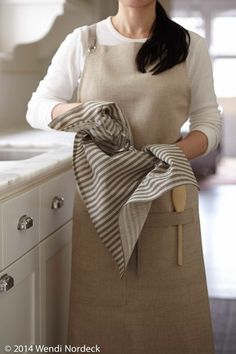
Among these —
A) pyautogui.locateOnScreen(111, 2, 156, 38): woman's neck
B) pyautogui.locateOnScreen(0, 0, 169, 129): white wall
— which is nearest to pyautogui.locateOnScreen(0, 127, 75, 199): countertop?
pyautogui.locateOnScreen(0, 0, 169, 129): white wall

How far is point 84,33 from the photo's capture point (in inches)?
62.9

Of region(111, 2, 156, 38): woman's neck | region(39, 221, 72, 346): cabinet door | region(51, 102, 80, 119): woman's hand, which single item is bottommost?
region(39, 221, 72, 346): cabinet door

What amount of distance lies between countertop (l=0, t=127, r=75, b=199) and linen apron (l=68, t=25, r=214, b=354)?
13cm

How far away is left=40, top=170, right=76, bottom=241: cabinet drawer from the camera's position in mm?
1634

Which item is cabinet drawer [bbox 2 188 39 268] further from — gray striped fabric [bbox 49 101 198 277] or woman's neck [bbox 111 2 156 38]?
woman's neck [bbox 111 2 156 38]

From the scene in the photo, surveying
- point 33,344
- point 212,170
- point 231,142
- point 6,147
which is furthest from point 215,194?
point 33,344

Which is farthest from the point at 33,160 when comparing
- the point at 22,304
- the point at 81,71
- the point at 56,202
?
the point at 22,304

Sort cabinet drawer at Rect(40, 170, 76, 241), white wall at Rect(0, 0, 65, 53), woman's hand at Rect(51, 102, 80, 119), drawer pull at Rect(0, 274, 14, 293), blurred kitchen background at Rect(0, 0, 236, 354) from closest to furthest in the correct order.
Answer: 1. drawer pull at Rect(0, 274, 14, 293)
2. woman's hand at Rect(51, 102, 80, 119)
3. cabinet drawer at Rect(40, 170, 76, 241)
4. blurred kitchen background at Rect(0, 0, 236, 354)
5. white wall at Rect(0, 0, 65, 53)

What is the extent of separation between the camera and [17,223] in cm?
143

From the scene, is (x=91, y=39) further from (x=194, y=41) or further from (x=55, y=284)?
(x=55, y=284)

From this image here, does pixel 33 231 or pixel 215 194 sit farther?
pixel 215 194

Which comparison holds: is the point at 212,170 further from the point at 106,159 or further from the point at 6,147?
the point at 106,159

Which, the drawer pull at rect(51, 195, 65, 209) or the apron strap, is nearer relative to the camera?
the apron strap

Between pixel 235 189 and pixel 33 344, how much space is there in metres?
5.43
